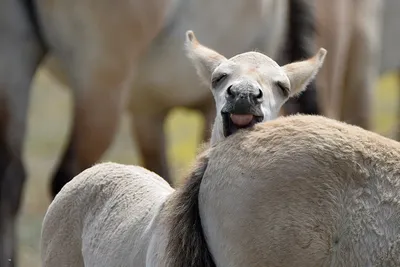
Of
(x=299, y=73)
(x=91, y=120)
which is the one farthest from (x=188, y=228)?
(x=91, y=120)

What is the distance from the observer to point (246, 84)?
3.29 meters

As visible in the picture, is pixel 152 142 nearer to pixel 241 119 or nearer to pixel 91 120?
pixel 91 120

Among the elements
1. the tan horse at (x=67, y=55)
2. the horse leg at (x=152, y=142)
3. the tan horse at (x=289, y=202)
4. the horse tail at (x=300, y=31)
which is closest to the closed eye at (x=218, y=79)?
the tan horse at (x=289, y=202)

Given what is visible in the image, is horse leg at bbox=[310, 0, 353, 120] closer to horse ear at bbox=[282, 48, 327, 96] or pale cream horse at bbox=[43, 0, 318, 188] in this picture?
pale cream horse at bbox=[43, 0, 318, 188]

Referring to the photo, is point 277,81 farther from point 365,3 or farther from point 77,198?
point 365,3

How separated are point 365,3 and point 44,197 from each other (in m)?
2.83

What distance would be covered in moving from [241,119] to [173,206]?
346 mm

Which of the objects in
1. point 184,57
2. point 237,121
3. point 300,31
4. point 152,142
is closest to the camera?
point 237,121

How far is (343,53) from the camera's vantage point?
747 centimetres

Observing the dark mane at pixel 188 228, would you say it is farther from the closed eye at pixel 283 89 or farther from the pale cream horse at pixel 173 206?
the closed eye at pixel 283 89

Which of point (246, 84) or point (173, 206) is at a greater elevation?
point (246, 84)

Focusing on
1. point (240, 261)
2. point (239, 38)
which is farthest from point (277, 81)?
point (239, 38)

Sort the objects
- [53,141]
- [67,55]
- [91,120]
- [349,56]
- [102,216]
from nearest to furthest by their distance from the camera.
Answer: [102,216] < [67,55] < [91,120] < [349,56] < [53,141]

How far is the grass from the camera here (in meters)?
8.02
